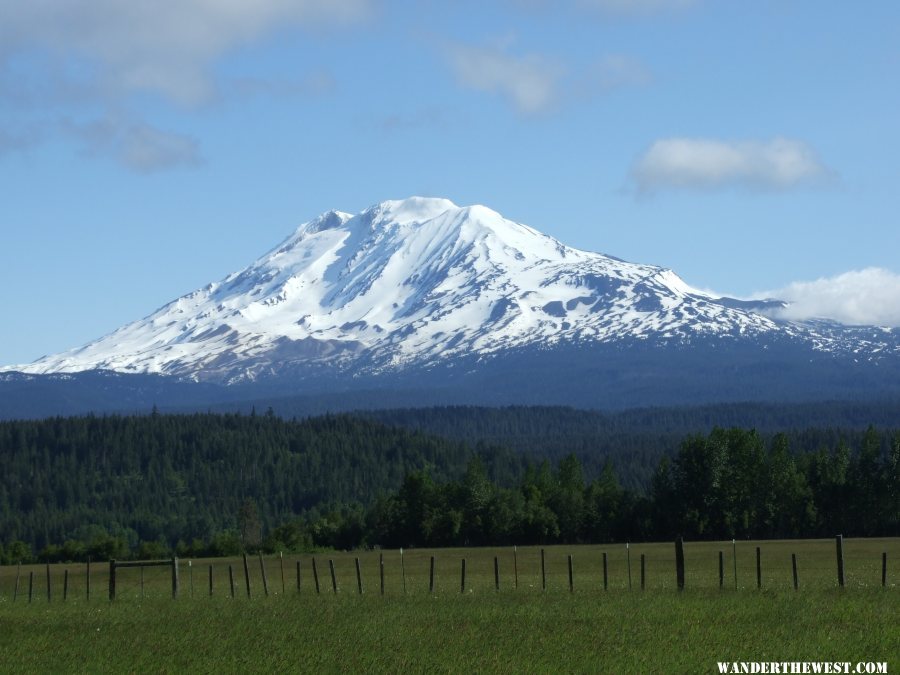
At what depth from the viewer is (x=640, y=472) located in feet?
606

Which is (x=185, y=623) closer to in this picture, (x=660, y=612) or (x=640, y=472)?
(x=660, y=612)

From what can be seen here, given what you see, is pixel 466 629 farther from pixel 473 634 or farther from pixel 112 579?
pixel 112 579

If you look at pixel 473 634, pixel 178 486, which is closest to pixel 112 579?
pixel 473 634

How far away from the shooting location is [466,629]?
34.2 meters

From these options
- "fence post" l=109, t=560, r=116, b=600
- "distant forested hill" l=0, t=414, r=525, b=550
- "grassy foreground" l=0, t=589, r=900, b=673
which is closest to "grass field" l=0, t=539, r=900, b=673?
"grassy foreground" l=0, t=589, r=900, b=673

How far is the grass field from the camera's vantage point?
96.6ft

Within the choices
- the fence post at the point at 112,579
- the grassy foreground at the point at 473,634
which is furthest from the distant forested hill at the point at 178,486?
the grassy foreground at the point at 473,634

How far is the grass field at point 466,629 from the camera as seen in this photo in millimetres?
29453

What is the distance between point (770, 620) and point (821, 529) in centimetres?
7659

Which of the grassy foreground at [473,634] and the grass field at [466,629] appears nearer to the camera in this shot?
the grassy foreground at [473,634]

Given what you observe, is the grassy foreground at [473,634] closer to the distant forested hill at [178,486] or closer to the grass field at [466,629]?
the grass field at [466,629]

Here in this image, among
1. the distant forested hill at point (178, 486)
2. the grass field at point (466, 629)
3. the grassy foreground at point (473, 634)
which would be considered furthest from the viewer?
the distant forested hill at point (178, 486)

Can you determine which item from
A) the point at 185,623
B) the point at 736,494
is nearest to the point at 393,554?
the point at 736,494

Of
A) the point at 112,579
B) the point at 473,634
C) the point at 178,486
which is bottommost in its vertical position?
the point at 473,634
